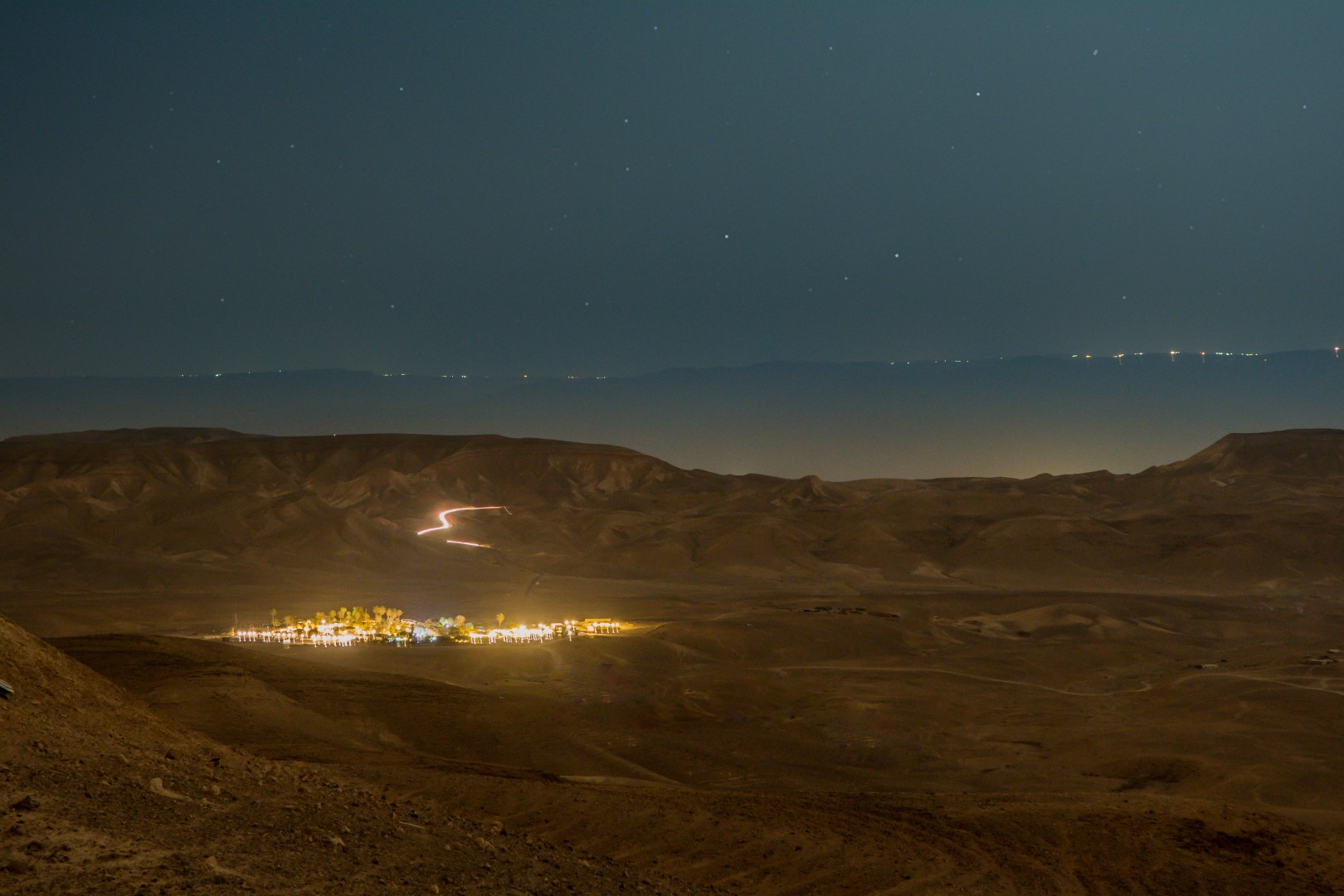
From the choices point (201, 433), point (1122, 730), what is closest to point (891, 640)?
point (1122, 730)

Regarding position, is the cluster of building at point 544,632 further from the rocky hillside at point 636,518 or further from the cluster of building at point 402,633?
the rocky hillside at point 636,518

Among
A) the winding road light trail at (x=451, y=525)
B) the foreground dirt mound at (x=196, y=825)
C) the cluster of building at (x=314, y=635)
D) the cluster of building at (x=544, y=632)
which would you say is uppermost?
the winding road light trail at (x=451, y=525)

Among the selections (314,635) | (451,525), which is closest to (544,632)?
(314,635)

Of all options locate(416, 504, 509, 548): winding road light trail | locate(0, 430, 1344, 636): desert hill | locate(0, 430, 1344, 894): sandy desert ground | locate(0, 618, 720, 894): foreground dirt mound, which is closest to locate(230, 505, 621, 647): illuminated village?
locate(0, 430, 1344, 894): sandy desert ground

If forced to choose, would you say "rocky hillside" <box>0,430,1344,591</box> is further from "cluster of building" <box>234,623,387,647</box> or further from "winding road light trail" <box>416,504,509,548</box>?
"cluster of building" <box>234,623,387,647</box>

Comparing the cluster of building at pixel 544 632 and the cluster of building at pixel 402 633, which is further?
the cluster of building at pixel 544 632

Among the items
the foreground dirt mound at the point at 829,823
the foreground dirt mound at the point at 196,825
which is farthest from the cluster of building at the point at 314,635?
the foreground dirt mound at the point at 196,825
